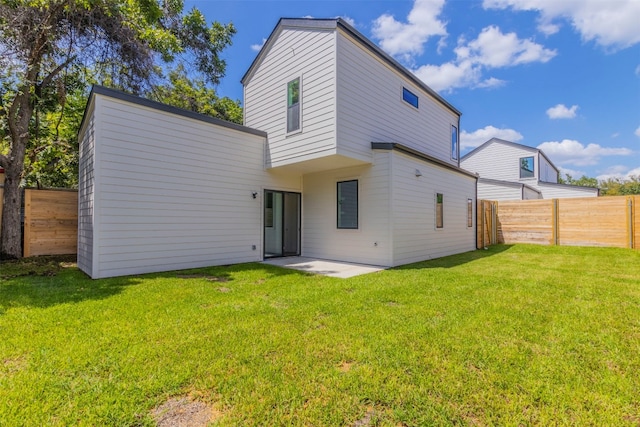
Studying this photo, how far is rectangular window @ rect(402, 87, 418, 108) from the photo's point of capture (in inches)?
353

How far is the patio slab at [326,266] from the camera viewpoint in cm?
637

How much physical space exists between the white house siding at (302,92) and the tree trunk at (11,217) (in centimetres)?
630

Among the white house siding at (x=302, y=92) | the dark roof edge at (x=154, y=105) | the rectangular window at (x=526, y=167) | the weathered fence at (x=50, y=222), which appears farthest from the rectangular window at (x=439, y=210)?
the rectangular window at (x=526, y=167)

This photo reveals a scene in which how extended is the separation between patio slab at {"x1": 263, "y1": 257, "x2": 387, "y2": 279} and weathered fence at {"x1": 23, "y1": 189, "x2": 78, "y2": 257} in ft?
18.9

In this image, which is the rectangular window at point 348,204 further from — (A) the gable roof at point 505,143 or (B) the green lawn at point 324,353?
(A) the gable roof at point 505,143

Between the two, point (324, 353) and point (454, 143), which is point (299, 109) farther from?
point (454, 143)

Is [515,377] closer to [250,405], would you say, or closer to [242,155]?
[250,405]

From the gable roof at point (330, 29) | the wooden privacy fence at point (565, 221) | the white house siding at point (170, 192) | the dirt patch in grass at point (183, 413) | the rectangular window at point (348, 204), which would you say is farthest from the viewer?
the wooden privacy fence at point (565, 221)

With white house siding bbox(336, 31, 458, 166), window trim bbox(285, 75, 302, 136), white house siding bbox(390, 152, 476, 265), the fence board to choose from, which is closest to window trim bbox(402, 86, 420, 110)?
white house siding bbox(336, 31, 458, 166)

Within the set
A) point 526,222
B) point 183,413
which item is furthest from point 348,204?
point 526,222

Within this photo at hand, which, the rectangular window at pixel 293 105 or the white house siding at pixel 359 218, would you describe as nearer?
the white house siding at pixel 359 218

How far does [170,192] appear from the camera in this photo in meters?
6.49

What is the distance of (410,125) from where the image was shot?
920 centimetres

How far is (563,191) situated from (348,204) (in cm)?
1707
